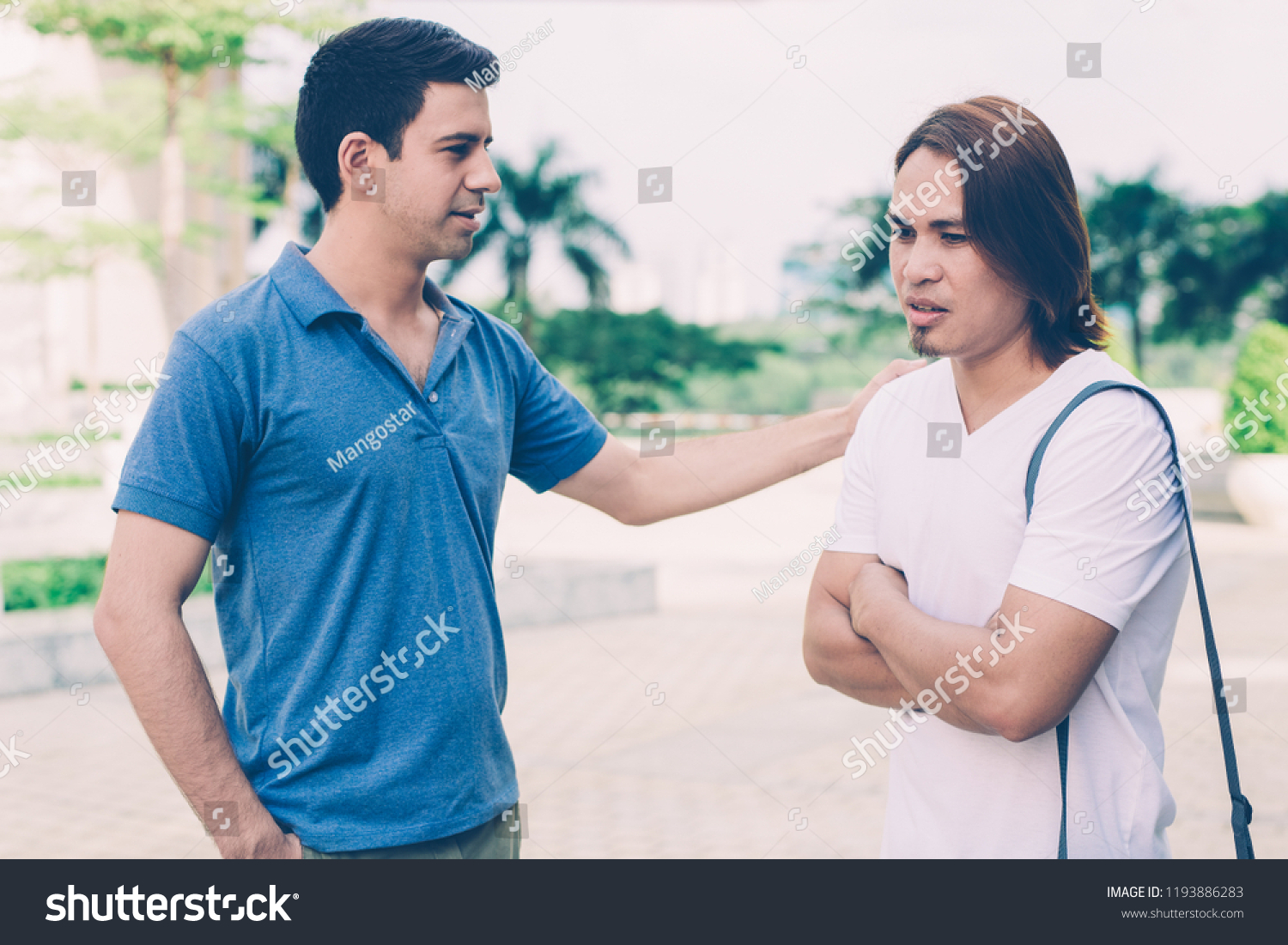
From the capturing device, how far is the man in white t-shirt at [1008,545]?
179 centimetres

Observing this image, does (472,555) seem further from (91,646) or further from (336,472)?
(91,646)

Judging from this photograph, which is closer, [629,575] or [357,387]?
[357,387]

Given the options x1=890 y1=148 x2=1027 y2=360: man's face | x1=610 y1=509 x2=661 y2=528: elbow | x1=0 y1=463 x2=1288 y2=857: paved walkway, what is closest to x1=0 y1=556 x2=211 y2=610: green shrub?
x1=0 y1=463 x2=1288 y2=857: paved walkway

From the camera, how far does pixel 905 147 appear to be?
6.70 ft

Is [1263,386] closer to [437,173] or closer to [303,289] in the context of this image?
[437,173]

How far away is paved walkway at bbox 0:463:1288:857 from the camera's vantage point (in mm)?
4711

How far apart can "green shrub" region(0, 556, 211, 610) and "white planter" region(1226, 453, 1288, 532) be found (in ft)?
40.7

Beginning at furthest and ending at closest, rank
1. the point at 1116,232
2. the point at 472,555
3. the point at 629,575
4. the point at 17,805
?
the point at 1116,232, the point at 629,575, the point at 17,805, the point at 472,555

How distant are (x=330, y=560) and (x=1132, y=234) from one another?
24709mm

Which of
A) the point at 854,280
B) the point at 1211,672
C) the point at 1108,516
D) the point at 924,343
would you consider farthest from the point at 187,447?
the point at 854,280

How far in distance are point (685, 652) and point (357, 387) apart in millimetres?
6039

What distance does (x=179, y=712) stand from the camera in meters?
1.97

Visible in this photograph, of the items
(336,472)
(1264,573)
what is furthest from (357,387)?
(1264,573)
